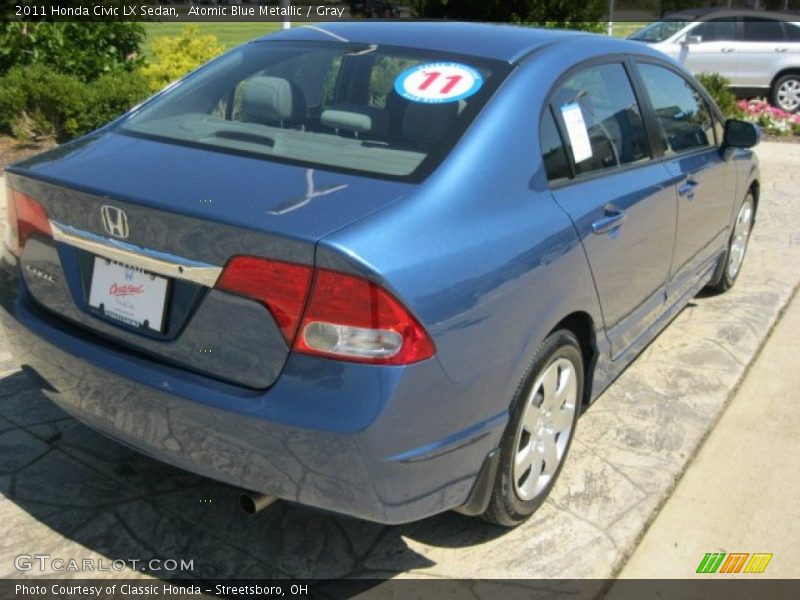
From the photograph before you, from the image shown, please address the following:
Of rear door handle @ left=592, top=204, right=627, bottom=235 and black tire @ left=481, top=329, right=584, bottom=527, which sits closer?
black tire @ left=481, top=329, right=584, bottom=527

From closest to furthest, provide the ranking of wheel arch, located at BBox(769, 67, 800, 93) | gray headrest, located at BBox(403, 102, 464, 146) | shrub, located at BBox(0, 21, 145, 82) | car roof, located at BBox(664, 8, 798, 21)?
gray headrest, located at BBox(403, 102, 464, 146), shrub, located at BBox(0, 21, 145, 82), wheel arch, located at BBox(769, 67, 800, 93), car roof, located at BBox(664, 8, 798, 21)

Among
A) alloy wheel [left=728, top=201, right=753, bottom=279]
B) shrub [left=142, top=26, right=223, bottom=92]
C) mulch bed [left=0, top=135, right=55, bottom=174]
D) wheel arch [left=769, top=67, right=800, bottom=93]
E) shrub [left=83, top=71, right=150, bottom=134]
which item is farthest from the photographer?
wheel arch [left=769, top=67, right=800, bottom=93]

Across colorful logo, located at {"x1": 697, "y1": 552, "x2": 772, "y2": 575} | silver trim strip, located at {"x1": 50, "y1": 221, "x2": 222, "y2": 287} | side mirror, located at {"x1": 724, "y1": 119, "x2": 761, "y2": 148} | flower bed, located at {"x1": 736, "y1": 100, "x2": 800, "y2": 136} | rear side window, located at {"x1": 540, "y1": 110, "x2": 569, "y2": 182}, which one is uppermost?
rear side window, located at {"x1": 540, "y1": 110, "x2": 569, "y2": 182}

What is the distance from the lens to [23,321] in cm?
273

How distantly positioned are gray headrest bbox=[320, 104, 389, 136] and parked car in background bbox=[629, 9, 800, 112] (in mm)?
12283

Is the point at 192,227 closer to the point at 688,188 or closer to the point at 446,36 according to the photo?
the point at 446,36

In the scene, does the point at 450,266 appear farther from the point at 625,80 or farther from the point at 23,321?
the point at 625,80

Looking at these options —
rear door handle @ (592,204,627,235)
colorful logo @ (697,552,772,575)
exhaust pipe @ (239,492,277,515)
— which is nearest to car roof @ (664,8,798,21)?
rear door handle @ (592,204,627,235)

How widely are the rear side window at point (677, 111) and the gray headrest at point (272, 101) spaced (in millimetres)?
1619

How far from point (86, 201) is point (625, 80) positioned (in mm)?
2292

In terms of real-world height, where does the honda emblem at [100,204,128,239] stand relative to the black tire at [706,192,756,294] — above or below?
above

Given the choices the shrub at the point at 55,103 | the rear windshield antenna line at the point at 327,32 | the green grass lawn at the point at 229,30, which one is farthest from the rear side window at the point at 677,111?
the green grass lawn at the point at 229,30

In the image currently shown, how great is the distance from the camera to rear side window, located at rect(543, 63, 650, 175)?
308cm

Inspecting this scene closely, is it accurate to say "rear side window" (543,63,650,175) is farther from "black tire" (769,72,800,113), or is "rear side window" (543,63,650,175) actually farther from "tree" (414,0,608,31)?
"black tire" (769,72,800,113)
